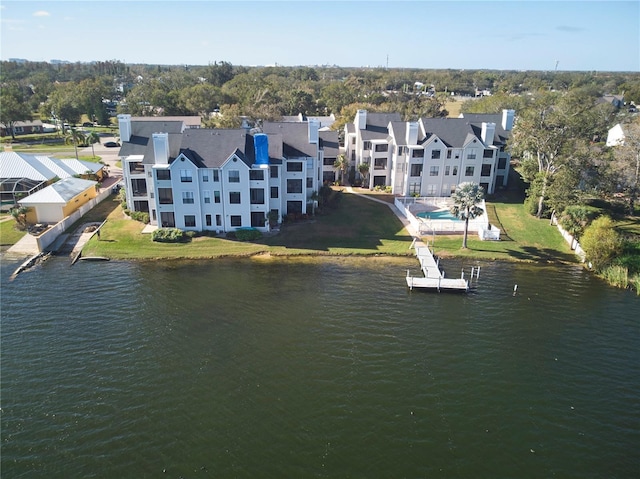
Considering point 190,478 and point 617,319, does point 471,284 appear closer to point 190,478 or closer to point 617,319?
point 617,319

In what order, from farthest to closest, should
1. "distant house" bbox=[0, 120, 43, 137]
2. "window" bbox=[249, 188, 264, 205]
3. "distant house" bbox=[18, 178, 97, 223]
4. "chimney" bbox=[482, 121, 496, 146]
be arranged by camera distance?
"distant house" bbox=[0, 120, 43, 137] → "chimney" bbox=[482, 121, 496, 146] → "distant house" bbox=[18, 178, 97, 223] → "window" bbox=[249, 188, 264, 205]

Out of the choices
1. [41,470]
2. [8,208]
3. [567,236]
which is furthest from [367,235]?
[8,208]


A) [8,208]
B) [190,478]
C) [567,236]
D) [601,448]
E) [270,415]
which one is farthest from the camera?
[8,208]

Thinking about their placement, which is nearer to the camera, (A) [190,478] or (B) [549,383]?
(A) [190,478]

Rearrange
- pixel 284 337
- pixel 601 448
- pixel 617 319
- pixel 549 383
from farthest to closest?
pixel 617 319 → pixel 284 337 → pixel 549 383 → pixel 601 448

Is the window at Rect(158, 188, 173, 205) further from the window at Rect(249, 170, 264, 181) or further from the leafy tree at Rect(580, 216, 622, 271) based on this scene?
the leafy tree at Rect(580, 216, 622, 271)

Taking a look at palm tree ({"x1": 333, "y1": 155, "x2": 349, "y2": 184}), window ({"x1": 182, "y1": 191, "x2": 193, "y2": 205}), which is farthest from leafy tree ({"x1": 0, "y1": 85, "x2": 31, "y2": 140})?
window ({"x1": 182, "y1": 191, "x2": 193, "y2": 205})
